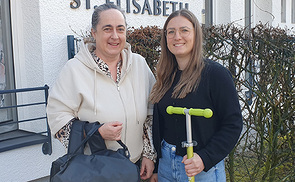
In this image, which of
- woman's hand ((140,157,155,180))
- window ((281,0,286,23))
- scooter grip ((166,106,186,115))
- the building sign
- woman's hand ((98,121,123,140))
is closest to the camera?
scooter grip ((166,106,186,115))

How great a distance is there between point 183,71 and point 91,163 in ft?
2.61

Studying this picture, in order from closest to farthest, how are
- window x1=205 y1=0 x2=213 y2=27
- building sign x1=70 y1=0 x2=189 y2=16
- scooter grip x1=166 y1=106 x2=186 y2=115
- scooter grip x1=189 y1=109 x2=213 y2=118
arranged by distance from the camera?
1. scooter grip x1=189 y1=109 x2=213 y2=118
2. scooter grip x1=166 y1=106 x2=186 y2=115
3. building sign x1=70 y1=0 x2=189 y2=16
4. window x1=205 y1=0 x2=213 y2=27

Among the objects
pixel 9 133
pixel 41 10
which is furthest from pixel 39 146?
pixel 41 10

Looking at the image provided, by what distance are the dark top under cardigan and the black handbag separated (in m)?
0.37

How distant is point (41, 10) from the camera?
13.1 feet

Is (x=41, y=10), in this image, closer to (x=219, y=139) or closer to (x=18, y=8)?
(x=18, y=8)

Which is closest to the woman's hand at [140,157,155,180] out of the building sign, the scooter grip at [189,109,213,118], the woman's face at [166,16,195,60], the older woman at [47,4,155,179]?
the older woman at [47,4,155,179]

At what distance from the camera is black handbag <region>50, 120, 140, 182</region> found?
1.86 metres

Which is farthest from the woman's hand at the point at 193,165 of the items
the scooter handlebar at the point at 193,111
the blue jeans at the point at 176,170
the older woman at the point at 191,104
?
the scooter handlebar at the point at 193,111

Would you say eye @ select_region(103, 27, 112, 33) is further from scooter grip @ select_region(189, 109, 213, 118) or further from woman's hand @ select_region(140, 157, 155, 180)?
woman's hand @ select_region(140, 157, 155, 180)

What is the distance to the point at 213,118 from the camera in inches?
80.0

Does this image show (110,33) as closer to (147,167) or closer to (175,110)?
(175,110)

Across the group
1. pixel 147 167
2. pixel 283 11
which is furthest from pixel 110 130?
pixel 283 11

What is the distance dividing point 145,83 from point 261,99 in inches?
49.0
